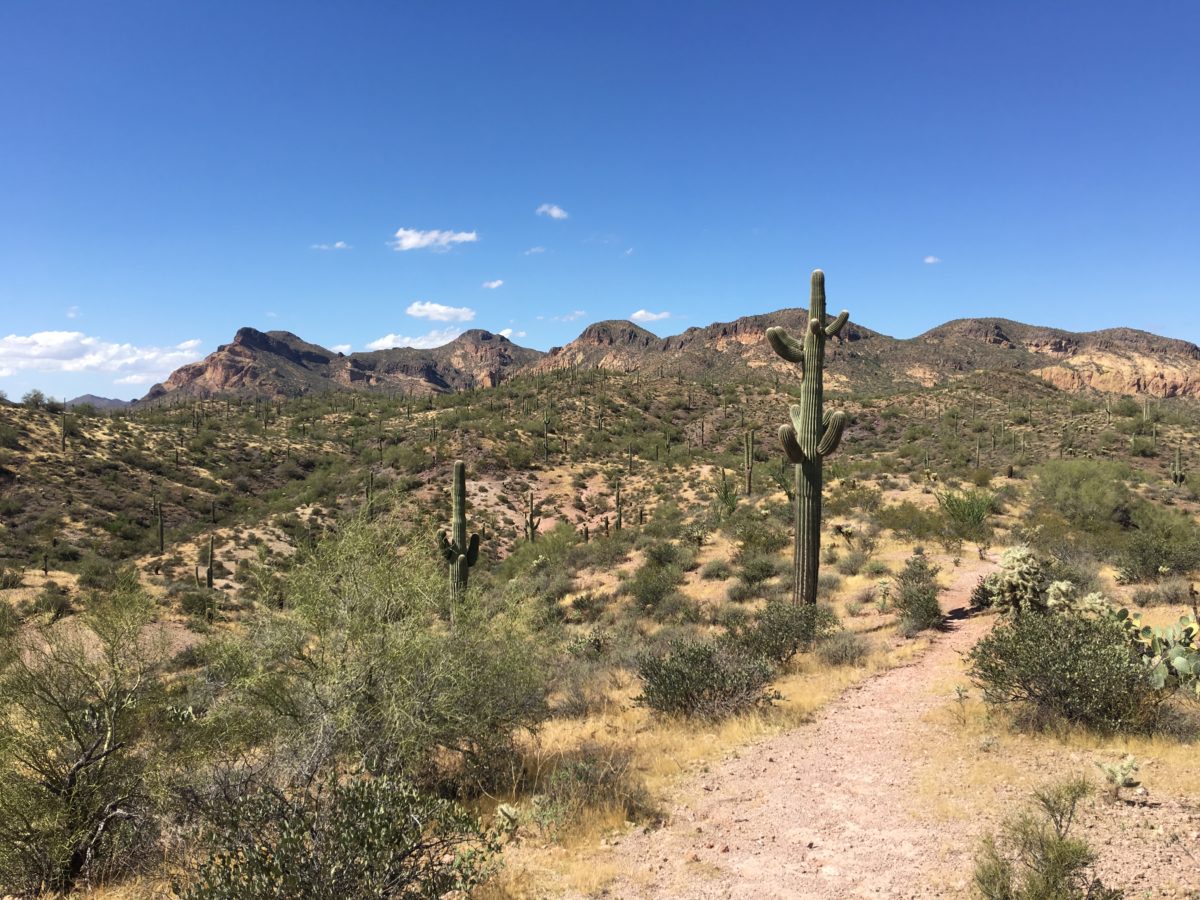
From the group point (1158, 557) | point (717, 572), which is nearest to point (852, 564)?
point (717, 572)

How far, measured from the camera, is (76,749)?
5301mm

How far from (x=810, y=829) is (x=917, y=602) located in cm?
752

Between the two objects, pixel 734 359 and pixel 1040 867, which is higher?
pixel 734 359

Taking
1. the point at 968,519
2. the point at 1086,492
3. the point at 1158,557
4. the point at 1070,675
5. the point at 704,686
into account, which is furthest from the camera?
the point at 1086,492

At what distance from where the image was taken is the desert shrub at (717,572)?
17000 mm

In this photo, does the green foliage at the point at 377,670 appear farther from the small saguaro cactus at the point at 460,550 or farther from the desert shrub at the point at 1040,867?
the small saguaro cactus at the point at 460,550

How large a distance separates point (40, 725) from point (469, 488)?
102 feet

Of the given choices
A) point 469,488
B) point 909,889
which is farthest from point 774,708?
point 469,488

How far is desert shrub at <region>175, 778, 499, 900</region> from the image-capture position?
3.46 metres

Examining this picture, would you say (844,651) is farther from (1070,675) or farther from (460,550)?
(460,550)

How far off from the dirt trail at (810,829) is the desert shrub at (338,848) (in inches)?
61.4

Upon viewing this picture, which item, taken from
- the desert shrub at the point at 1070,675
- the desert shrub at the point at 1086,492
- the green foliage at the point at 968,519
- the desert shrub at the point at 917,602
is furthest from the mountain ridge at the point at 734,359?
the desert shrub at the point at 1070,675

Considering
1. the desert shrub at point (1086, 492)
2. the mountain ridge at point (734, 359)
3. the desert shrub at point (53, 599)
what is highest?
the mountain ridge at point (734, 359)

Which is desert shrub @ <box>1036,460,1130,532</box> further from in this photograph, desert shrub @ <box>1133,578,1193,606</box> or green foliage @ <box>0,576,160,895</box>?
green foliage @ <box>0,576,160,895</box>
